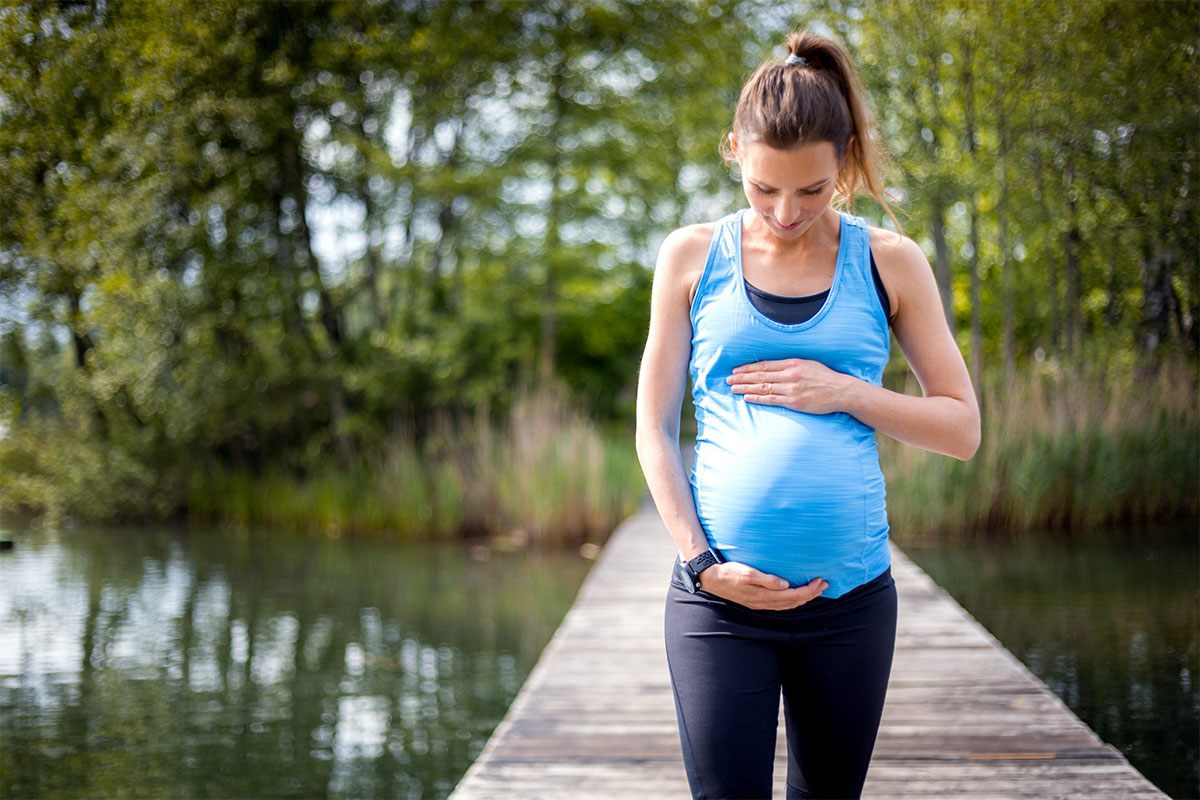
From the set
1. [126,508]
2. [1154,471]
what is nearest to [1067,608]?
[1154,471]

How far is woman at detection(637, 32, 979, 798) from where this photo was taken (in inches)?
49.0

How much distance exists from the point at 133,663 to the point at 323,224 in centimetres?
542

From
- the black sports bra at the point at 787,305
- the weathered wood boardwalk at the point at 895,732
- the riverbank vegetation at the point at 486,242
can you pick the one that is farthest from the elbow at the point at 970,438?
the riverbank vegetation at the point at 486,242

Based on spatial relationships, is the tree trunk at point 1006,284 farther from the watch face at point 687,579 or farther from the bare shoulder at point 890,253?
the watch face at point 687,579

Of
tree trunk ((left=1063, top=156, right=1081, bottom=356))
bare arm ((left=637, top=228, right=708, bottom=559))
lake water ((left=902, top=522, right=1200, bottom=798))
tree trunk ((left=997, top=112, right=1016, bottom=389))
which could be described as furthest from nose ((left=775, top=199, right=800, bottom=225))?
tree trunk ((left=997, top=112, right=1016, bottom=389))

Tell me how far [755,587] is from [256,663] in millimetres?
3841

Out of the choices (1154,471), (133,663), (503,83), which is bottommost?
(133,663)

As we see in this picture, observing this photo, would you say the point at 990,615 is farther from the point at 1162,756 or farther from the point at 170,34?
the point at 170,34

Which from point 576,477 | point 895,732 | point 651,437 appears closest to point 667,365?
point 651,437

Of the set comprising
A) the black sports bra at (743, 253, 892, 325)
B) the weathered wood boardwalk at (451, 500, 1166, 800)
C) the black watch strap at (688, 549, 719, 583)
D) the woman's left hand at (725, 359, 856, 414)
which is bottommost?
the weathered wood boardwalk at (451, 500, 1166, 800)

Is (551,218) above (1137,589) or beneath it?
above

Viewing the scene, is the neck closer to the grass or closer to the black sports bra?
the black sports bra

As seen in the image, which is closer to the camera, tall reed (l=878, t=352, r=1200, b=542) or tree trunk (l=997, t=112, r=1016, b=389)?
tall reed (l=878, t=352, r=1200, b=542)

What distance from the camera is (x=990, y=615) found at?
14.8ft
